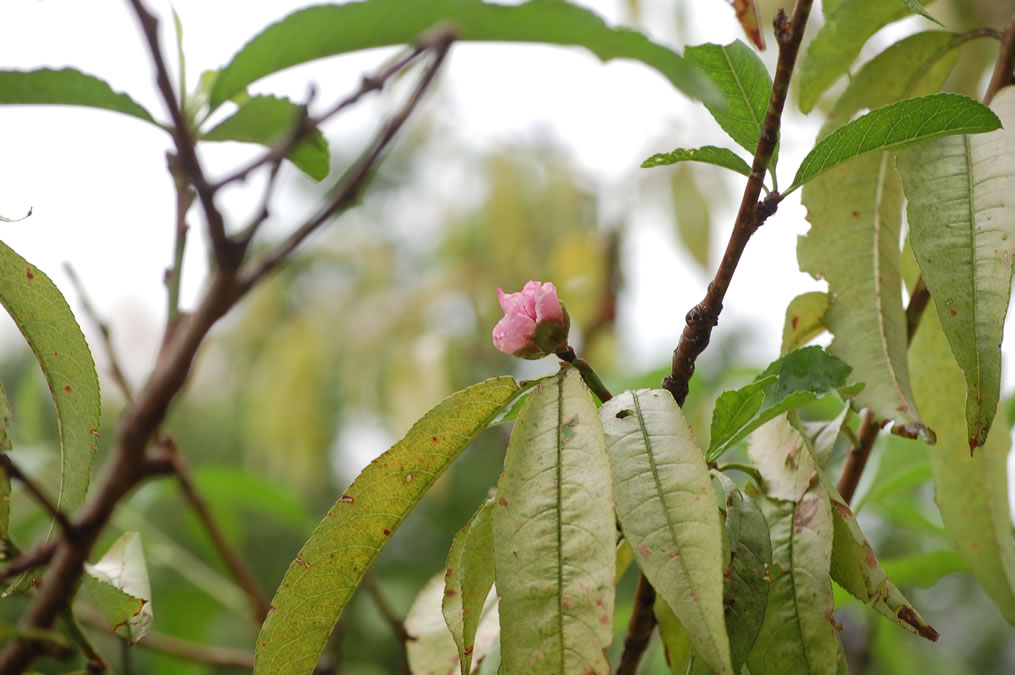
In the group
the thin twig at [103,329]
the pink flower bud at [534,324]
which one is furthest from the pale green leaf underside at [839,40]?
the thin twig at [103,329]

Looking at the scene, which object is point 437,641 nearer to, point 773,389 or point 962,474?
point 773,389

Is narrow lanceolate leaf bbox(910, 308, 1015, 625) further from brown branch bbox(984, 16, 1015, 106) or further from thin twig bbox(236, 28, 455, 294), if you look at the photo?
thin twig bbox(236, 28, 455, 294)

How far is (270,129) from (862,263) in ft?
1.07

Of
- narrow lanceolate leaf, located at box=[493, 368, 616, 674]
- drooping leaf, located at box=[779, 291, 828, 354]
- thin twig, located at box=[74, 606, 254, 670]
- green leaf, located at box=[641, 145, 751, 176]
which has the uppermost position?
green leaf, located at box=[641, 145, 751, 176]

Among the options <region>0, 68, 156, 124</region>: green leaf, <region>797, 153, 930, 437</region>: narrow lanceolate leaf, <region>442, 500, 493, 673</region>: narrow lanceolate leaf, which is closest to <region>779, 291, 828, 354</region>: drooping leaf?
<region>797, 153, 930, 437</region>: narrow lanceolate leaf

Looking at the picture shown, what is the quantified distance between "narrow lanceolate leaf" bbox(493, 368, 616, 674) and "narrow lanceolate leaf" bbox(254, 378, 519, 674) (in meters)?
0.04

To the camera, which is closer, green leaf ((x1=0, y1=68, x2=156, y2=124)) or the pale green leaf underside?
green leaf ((x1=0, y1=68, x2=156, y2=124))

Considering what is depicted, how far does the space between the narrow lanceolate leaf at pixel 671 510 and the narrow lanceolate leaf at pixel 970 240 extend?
0.43 feet

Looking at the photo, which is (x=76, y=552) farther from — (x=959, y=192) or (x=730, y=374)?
(x=730, y=374)

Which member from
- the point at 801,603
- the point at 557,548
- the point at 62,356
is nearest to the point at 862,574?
the point at 801,603

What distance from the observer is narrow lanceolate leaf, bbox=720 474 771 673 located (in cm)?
33

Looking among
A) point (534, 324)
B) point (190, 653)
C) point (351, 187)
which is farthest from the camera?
point (190, 653)

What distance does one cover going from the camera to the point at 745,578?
0.34 meters

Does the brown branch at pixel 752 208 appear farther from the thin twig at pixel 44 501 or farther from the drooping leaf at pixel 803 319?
the thin twig at pixel 44 501
